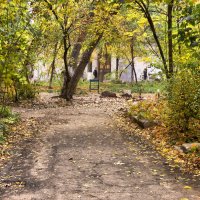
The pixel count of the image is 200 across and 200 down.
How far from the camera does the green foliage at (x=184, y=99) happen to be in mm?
8281

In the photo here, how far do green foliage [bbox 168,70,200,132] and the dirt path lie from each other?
3.42 feet

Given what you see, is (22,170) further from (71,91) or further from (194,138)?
(71,91)

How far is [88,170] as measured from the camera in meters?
6.70

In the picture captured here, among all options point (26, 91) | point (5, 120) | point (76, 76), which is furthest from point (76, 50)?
point (5, 120)

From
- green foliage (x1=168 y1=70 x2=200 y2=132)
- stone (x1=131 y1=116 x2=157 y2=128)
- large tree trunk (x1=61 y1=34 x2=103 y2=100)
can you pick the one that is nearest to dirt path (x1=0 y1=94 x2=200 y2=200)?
stone (x1=131 y1=116 x2=157 y2=128)

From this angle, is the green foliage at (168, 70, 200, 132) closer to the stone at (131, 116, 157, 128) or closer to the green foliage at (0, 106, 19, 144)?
the stone at (131, 116, 157, 128)

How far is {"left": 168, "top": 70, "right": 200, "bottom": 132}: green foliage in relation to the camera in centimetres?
828

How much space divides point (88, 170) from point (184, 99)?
3.04m

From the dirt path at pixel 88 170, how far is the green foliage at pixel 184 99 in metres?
1.04

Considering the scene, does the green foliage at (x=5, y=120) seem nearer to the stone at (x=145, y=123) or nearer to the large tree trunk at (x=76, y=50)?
the stone at (x=145, y=123)

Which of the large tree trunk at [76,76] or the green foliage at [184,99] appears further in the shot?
the large tree trunk at [76,76]

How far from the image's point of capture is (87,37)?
786 inches

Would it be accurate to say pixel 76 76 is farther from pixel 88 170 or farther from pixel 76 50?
pixel 88 170

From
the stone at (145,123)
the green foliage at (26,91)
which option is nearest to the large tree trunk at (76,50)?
the green foliage at (26,91)
